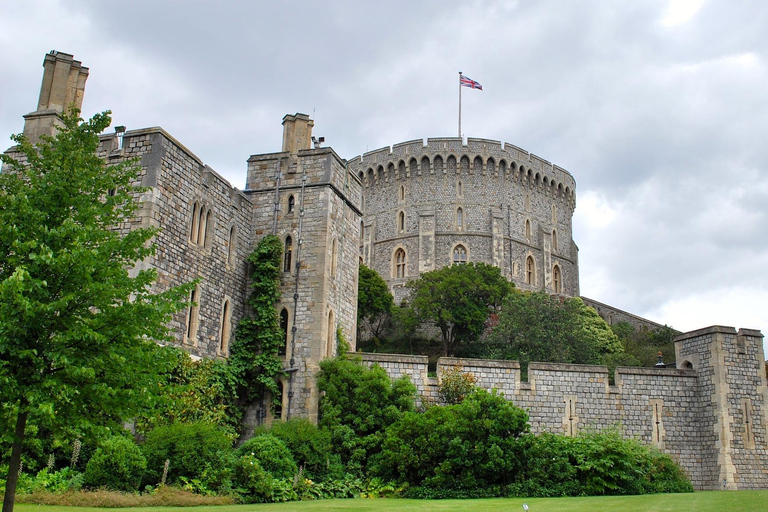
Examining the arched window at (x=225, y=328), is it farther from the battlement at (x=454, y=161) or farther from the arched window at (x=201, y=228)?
the battlement at (x=454, y=161)

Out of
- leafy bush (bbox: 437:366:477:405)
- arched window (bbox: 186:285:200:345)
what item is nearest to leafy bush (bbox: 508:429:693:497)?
leafy bush (bbox: 437:366:477:405)

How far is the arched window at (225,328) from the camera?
2295 cm

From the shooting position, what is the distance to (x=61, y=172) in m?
11.5

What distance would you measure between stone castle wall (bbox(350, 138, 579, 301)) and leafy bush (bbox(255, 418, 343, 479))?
117ft

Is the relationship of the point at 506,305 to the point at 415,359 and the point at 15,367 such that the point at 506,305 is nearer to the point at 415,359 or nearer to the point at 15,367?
the point at 415,359

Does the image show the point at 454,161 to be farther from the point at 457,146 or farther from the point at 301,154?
the point at 301,154

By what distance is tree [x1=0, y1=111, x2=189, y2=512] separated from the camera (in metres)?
10.3

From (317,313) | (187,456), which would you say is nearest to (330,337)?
(317,313)

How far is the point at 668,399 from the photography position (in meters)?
23.6

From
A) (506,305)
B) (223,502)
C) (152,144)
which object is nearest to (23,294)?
(223,502)

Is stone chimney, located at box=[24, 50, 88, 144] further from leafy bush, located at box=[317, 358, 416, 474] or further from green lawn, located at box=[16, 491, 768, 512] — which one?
green lawn, located at box=[16, 491, 768, 512]

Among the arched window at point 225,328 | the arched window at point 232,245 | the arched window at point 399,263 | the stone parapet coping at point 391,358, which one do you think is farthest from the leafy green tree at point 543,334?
the arched window at point 225,328

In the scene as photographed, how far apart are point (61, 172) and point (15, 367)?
9.28 ft

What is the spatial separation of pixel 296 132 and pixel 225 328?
7.34 meters
